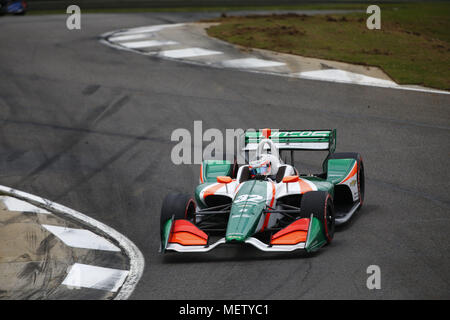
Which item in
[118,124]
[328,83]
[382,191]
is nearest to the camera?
[382,191]

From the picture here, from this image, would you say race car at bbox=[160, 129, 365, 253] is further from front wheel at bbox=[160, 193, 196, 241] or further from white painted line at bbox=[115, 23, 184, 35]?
white painted line at bbox=[115, 23, 184, 35]

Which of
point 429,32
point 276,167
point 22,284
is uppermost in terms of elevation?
point 429,32

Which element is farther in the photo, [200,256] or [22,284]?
[200,256]

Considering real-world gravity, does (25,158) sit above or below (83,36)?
below

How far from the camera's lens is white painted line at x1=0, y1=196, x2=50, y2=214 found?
36.5 feet

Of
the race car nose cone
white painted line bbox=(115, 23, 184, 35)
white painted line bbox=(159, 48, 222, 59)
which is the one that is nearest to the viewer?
the race car nose cone

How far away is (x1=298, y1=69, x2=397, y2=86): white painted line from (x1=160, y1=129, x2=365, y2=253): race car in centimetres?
703

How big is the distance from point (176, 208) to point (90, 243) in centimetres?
152

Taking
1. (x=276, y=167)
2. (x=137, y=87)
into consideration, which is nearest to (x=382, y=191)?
(x=276, y=167)

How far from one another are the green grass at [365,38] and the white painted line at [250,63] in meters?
1.24

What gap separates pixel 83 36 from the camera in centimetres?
2492

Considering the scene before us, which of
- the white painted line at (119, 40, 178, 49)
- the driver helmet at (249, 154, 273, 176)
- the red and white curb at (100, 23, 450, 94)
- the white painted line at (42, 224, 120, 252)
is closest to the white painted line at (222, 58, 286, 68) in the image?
the red and white curb at (100, 23, 450, 94)

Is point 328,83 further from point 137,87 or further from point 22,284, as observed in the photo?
point 22,284
